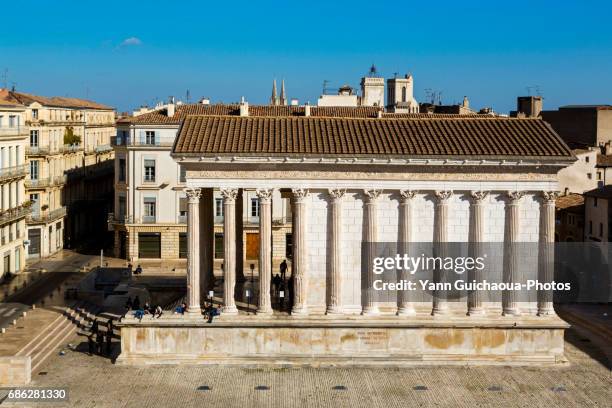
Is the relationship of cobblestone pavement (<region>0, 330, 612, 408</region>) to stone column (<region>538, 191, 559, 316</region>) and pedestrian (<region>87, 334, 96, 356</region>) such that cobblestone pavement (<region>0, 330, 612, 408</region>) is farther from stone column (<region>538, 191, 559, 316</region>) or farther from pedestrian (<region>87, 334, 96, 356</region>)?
stone column (<region>538, 191, 559, 316</region>)

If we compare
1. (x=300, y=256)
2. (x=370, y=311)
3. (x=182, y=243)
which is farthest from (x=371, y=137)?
(x=182, y=243)

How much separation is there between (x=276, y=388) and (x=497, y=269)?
41.5ft

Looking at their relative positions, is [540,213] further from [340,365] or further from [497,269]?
[340,365]

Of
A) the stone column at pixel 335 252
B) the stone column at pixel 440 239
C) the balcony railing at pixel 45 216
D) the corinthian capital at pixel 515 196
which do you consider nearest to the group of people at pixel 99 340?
the stone column at pixel 335 252

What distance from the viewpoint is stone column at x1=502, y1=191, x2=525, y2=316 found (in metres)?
43.4

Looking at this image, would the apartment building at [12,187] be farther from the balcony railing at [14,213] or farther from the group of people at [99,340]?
the group of people at [99,340]

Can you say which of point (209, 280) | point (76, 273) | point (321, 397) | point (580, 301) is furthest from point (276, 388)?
point (76, 273)

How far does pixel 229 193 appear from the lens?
1704 inches

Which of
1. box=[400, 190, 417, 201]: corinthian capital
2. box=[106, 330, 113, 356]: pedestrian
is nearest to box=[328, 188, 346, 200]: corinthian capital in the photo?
box=[400, 190, 417, 201]: corinthian capital

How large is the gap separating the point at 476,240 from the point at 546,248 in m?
3.42

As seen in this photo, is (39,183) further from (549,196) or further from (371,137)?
(549,196)

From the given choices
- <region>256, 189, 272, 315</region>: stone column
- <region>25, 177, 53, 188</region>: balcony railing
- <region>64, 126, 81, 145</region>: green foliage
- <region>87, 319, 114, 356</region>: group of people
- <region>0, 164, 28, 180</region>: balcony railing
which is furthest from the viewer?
<region>64, 126, 81, 145</region>: green foliage

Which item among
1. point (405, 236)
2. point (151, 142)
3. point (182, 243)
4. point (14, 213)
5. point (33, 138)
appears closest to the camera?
point (405, 236)

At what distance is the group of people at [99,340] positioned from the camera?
44469mm
